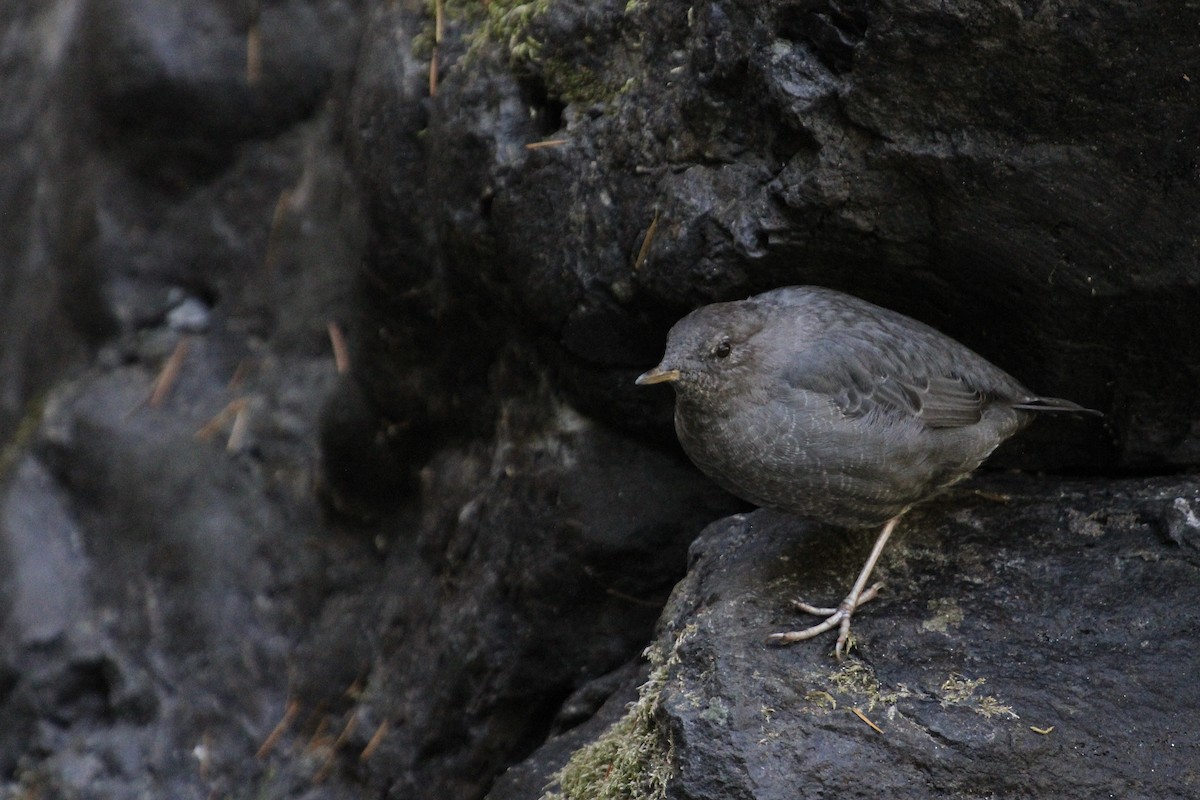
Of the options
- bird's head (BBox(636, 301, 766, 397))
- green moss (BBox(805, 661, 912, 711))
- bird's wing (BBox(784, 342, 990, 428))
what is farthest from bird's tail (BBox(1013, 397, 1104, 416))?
green moss (BBox(805, 661, 912, 711))

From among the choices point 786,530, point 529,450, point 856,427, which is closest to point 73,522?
point 529,450

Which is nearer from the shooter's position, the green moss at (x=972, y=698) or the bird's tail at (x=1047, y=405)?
the green moss at (x=972, y=698)

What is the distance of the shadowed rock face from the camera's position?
3.74 meters

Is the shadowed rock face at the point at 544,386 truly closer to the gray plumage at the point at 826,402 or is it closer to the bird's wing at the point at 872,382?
the gray plumage at the point at 826,402

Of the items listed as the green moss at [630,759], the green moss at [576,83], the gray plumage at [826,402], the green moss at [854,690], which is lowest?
the green moss at [630,759]

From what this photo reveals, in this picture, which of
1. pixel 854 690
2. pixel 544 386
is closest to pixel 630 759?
pixel 854 690

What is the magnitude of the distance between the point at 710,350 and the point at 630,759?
138cm

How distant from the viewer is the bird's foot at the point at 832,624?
3.91 meters

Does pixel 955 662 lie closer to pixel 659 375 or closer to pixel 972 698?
pixel 972 698

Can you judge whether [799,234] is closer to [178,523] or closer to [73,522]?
[178,523]

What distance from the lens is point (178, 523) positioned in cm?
625

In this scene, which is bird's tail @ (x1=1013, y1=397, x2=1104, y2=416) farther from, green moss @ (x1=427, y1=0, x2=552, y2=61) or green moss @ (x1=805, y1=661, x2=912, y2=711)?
green moss @ (x1=427, y1=0, x2=552, y2=61)

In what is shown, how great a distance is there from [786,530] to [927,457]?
2.17 ft

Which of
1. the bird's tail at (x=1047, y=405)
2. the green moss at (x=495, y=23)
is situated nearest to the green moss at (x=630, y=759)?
the bird's tail at (x=1047, y=405)
